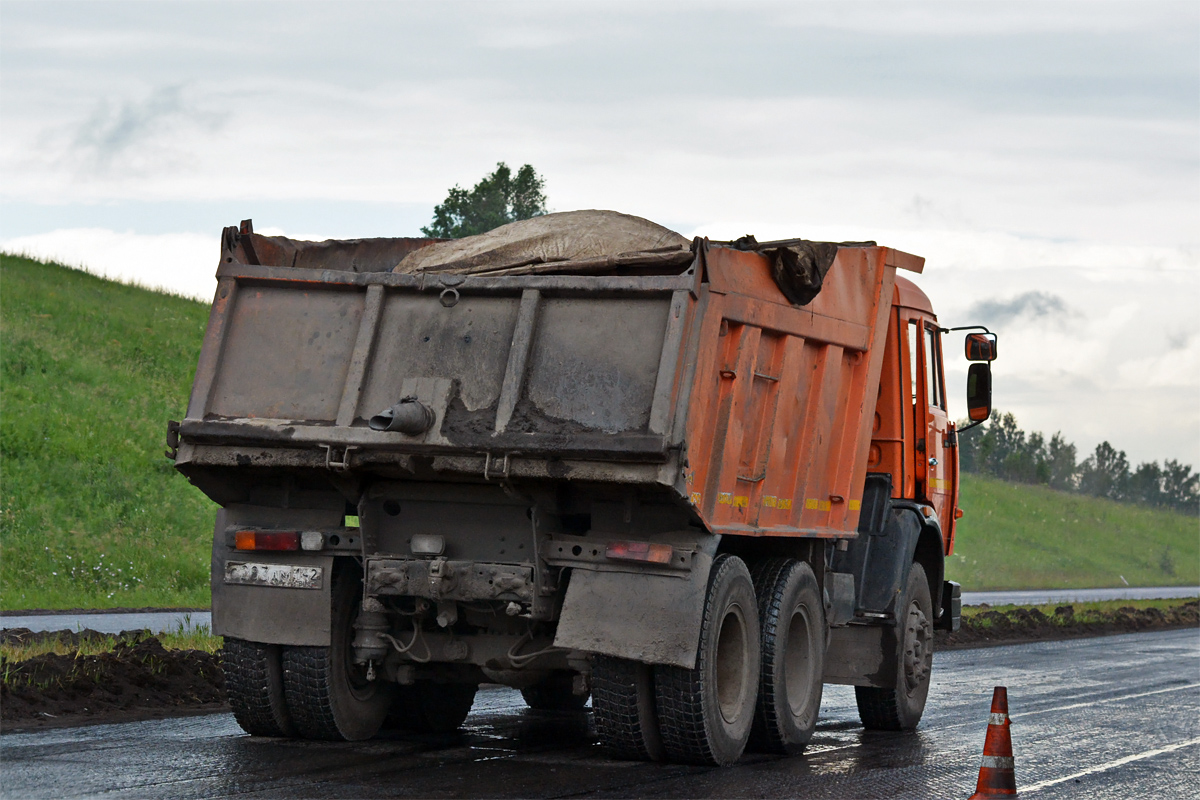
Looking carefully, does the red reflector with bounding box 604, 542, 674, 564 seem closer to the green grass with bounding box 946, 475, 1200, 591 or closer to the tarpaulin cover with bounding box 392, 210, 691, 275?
the tarpaulin cover with bounding box 392, 210, 691, 275

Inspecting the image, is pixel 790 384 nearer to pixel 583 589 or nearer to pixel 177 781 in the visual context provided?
pixel 583 589

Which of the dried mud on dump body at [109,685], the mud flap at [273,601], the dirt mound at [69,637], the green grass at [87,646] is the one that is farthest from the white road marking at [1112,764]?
the dirt mound at [69,637]

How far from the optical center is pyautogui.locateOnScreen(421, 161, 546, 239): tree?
2584 inches

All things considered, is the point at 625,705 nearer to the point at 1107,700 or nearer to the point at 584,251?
the point at 584,251

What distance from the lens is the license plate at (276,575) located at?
8.73 meters

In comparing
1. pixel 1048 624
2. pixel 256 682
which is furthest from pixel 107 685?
pixel 1048 624

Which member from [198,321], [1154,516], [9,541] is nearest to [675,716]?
[9,541]

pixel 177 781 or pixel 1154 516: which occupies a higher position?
pixel 1154 516

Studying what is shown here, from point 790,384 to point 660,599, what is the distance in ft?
6.51

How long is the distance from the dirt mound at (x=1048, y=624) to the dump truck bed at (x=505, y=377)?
39.9 feet

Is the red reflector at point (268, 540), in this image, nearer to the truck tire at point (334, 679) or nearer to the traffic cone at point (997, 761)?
the truck tire at point (334, 679)

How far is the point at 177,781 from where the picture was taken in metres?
7.54

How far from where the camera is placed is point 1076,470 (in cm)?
11831

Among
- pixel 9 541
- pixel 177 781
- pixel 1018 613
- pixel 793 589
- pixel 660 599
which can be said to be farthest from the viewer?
pixel 9 541
